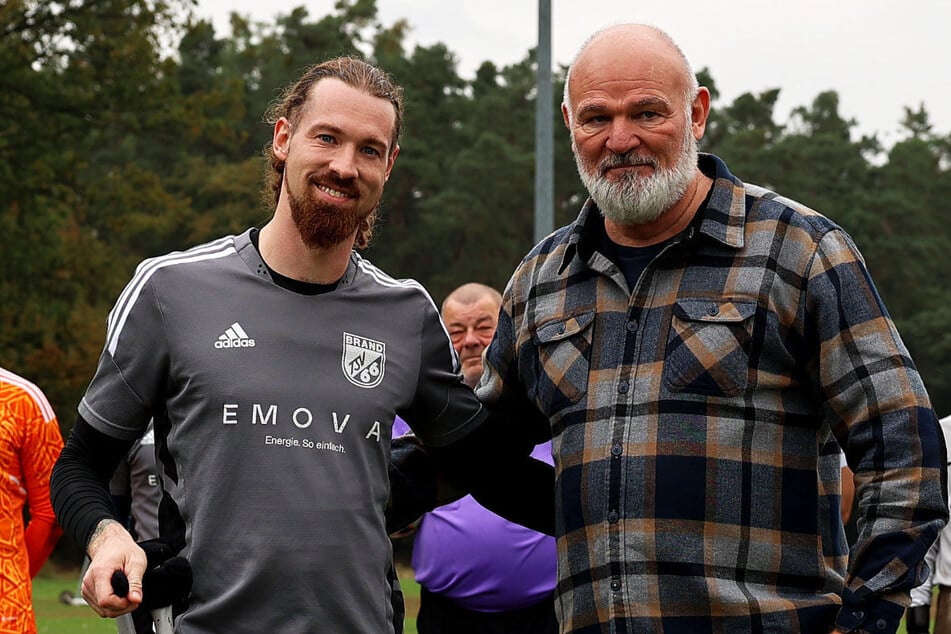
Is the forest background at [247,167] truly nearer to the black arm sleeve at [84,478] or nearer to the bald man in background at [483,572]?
the bald man in background at [483,572]

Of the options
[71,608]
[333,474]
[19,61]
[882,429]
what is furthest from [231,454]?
[19,61]

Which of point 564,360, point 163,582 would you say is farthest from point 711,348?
point 163,582

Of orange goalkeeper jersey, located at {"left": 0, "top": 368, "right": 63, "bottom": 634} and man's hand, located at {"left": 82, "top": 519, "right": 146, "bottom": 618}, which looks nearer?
man's hand, located at {"left": 82, "top": 519, "right": 146, "bottom": 618}

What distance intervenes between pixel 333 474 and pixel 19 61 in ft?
85.6

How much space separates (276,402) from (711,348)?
1.13 m

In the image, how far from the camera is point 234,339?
3.84 m

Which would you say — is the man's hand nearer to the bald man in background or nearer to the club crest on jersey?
the club crest on jersey

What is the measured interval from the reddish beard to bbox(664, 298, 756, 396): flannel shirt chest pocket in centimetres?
93

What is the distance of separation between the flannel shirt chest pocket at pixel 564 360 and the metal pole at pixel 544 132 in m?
7.26

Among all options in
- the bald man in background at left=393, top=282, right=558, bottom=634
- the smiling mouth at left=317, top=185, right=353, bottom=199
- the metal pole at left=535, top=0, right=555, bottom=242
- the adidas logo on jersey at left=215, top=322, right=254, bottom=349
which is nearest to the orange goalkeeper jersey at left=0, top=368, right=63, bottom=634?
the bald man in background at left=393, top=282, right=558, bottom=634

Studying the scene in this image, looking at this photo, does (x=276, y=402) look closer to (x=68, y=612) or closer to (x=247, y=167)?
(x=68, y=612)

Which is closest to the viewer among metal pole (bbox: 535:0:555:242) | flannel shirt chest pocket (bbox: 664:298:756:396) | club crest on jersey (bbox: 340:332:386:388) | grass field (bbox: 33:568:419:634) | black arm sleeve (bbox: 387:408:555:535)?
flannel shirt chest pocket (bbox: 664:298:756:396)

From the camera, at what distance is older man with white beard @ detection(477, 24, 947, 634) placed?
3510 millimetres

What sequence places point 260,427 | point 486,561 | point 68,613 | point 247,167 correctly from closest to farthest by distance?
point 260,427 → point 486,561 → point 68,613 → point 247,167
